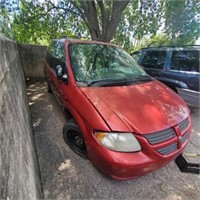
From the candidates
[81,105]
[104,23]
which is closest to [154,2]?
[104,23]

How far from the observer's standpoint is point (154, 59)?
194 inches

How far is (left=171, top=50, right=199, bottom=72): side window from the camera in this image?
402 cm

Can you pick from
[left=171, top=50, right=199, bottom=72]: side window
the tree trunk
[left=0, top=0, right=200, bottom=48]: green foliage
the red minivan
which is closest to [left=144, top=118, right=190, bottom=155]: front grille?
the red minivan

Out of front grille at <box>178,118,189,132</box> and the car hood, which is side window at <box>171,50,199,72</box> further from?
front grille at <box>178,118,189,132</box>

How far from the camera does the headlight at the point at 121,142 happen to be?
193cm

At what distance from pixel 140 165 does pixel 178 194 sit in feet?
2.85

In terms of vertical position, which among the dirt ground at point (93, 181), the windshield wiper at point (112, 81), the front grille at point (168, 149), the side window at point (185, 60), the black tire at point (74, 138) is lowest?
the dirt ground at point (93, 181)

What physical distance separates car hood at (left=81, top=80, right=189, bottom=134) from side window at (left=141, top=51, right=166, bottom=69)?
2034mm

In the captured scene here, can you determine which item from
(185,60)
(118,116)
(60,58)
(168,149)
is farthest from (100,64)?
(185,60)

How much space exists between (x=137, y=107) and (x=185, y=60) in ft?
8.95

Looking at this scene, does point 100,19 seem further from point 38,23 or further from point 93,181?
point 93,181

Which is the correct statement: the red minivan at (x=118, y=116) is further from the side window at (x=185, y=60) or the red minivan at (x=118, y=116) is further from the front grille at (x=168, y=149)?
the side window at (x=185, y=60)

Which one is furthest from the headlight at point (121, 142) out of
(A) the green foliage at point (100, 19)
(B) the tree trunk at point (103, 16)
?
(A) the green foliage at point (100, 19)

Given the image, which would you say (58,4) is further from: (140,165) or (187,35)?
(140,165)
